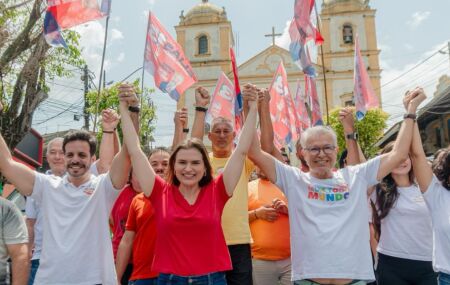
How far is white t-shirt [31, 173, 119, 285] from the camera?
294cm

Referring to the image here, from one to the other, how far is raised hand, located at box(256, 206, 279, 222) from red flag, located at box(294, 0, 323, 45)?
11.3 ft

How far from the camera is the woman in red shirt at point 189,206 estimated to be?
2867mm

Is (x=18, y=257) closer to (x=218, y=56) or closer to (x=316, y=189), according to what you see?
(x=316, y=189)

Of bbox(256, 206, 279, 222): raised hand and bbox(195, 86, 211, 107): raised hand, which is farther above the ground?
bbox(195, 86, 211, 107): raised hand

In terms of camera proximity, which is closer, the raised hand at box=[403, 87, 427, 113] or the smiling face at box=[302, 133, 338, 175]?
the smiling face at box=[302, 133, 338, 175]

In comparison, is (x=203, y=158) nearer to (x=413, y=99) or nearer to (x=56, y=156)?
(x=413, y=99)

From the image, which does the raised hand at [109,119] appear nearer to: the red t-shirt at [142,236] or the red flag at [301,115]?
the red t-shirt at [142,236]

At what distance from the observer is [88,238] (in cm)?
301

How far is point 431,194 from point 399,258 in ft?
2.27

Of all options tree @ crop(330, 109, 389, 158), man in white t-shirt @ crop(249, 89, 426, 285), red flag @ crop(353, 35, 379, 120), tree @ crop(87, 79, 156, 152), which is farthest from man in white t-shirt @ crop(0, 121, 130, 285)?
tree @ crop(330, 109, 389, 158)

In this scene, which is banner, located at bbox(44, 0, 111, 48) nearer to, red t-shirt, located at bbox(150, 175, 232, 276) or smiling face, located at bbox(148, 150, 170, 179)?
smiling face, located at bbox(148, 150, 170, 179)

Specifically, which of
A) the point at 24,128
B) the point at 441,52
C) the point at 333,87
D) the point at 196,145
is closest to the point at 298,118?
the point at 24,128

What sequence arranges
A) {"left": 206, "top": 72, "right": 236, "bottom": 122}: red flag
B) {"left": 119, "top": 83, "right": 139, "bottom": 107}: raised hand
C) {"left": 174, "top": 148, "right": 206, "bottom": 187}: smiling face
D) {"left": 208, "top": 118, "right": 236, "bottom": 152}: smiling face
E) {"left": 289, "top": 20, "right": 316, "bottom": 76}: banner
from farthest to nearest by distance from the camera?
{"left": 206, "top": 72, "right": 236, "bottom": 122}: red flag < {"left": 289, "top": 20, "right": 316, "bottom": 76}: banner < {"left": 208, "top": 118, "right": 236, "bottom": 152}: smiling face < {"left": 119, "top": 83, "right": 139, "bottom": 107}: raised hand < {"left": 174, "top": 148, "right": 206, "bottom": 187}: smiling face

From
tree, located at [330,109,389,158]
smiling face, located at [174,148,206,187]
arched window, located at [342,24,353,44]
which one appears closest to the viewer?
smiling face, located at [174,148,206,187]
